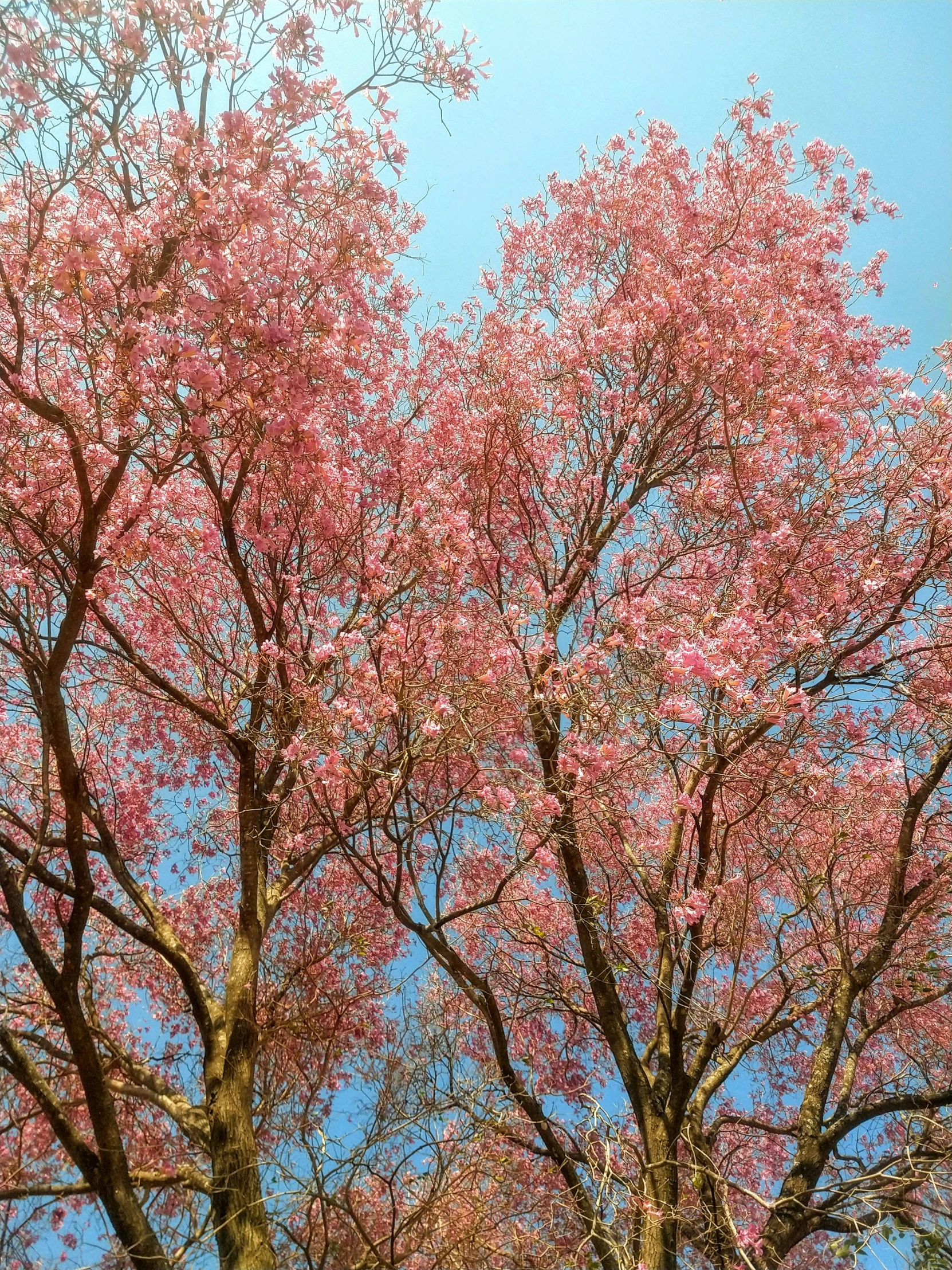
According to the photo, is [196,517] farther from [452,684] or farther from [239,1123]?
[239,1123]

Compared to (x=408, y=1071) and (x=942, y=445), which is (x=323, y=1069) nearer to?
(x=408, y=1071)

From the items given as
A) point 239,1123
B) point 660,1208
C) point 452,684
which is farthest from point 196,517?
point 660,1208

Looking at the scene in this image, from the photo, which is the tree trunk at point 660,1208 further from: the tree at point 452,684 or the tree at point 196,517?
the tree at point 196,517

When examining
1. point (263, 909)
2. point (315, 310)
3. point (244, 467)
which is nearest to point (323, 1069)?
point (263, 909)

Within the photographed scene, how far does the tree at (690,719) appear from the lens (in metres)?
5.27

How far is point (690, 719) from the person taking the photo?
478cm

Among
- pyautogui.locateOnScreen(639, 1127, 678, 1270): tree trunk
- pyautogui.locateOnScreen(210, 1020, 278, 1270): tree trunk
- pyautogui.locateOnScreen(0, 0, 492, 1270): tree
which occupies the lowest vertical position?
pyautogui.locateOnScreen(639, 1127, 678, 1270): tree trunk

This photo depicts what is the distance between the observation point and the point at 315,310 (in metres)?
5.03

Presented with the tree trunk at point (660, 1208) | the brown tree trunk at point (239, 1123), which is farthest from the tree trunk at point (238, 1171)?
the tree trunk at point (660, 1208)

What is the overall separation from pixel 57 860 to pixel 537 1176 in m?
5.65

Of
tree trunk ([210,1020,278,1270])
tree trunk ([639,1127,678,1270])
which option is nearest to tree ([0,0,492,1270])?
tree trunk ([210,1020,278,1270])

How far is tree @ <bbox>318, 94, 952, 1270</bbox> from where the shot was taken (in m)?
5.27

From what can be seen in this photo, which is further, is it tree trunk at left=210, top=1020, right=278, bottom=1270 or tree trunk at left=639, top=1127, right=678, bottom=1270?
tree trunk at left=639, top=1127, right=678, bottom=1270

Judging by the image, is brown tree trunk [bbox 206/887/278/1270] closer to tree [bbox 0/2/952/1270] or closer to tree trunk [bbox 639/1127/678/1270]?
tree [bbox 0/2/952/1270]
